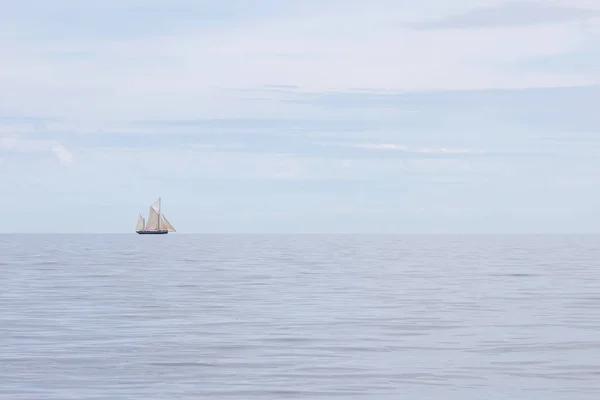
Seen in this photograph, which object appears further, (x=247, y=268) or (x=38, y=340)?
(x=247, y=268)

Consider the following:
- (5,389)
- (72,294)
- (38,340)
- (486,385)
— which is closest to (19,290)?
(72,294)

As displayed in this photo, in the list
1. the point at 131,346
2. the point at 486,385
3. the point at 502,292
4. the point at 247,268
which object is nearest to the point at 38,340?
the point at 131,346

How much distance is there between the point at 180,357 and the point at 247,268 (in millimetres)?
47862

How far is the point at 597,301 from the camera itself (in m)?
41.6

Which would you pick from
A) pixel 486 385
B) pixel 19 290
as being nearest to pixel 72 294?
pixel 19 290

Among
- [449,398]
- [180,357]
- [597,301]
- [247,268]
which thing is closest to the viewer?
[449,398]

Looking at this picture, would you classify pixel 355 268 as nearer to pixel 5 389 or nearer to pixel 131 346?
pixel 131 346

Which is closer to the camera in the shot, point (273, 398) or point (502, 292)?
point (273, 398)

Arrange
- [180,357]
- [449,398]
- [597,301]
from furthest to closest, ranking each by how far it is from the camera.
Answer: [597,301], [180,357], [449,398]

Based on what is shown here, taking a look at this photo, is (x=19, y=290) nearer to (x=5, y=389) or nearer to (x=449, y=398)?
(x=5, y=389)

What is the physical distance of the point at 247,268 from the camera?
73125mm

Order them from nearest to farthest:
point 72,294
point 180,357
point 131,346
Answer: point 180,357, point 131,346, point 72,294

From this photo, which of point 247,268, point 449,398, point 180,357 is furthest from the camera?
point 247,268

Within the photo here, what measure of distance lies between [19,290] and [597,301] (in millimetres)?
26821
